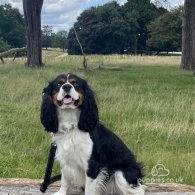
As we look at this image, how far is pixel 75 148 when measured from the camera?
14.6 feet

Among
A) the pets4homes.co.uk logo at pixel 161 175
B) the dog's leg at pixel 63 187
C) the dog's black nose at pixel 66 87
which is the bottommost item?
the pets4homes.co.uk logo at pixel 161 175

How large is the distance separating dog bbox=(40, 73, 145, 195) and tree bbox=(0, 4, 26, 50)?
77.9 m

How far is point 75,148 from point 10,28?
3158 inches

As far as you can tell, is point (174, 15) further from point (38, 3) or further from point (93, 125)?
point (93, 125)

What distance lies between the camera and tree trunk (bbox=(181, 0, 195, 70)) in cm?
2589

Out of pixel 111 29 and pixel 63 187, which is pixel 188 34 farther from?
pixel 111 29

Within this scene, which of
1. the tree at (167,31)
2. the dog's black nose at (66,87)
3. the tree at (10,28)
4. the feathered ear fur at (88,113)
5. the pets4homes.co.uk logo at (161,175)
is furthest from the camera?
the tree at (10,28)

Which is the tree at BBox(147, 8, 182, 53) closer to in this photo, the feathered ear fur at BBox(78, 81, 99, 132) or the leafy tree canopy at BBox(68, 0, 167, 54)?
the leafy tree canopy at BBox(68, 0, 167, 54)

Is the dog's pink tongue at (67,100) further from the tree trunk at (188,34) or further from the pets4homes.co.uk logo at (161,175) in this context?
the tree trunk at (188,34)

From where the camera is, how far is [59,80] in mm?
4469

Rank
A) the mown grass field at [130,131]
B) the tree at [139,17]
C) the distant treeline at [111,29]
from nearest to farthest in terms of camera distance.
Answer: the mown grass field at [130,131]
the distant treeline at [111,29]
the tree at [139,17]

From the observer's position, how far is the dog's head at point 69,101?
14.4 feet

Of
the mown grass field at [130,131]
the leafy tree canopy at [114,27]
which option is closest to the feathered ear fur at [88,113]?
the mown grass field at [130,131]

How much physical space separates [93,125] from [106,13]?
75301 millimetres
